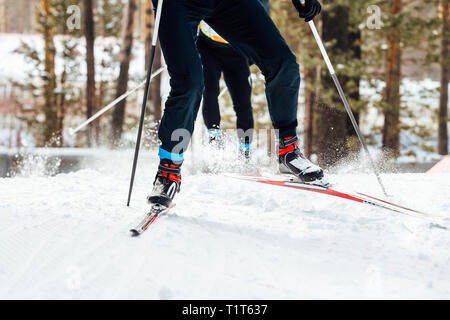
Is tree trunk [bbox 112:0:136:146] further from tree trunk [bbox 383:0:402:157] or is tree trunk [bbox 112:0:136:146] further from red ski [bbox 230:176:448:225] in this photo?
red ski [bbox 230:176:448:225]

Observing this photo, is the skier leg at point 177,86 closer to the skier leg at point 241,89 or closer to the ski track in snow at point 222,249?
the ski track in snow at point 222,249

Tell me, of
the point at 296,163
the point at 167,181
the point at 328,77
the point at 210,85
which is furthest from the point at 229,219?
the point at 328,77

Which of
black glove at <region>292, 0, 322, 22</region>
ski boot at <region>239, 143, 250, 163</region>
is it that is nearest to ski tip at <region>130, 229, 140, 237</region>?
black glove at <region>292, 0, 322, 22</region>

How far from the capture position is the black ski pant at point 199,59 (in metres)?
2.13

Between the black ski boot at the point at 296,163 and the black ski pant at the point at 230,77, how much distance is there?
118 cm

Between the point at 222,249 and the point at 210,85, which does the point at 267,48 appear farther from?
the point at 210,85

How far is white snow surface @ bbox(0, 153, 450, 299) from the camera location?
1.33 metres

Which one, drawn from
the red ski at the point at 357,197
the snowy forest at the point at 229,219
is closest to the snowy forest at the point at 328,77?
the snowy forest at the point at 229,219

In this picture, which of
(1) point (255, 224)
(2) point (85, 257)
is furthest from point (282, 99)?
(2) point (85, 257)

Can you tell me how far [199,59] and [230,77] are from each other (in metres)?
1.53

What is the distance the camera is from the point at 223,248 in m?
1.68

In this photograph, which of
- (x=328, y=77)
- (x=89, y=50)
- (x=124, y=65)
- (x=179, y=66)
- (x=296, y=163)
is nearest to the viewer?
(x=179, y=66)

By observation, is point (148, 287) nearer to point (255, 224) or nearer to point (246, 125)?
point (255, 224)

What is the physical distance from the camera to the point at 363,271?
1.52m
